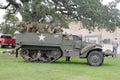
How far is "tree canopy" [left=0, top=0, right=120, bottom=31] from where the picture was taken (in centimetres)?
2578

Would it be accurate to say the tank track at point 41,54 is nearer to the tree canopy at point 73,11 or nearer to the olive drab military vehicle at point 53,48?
the olive drab military vehicle at point 53,48

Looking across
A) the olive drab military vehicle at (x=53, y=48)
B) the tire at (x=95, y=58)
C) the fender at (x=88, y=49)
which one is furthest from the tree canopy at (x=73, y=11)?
the tire at (x=95, y=58)

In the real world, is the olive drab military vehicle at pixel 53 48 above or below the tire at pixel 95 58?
above


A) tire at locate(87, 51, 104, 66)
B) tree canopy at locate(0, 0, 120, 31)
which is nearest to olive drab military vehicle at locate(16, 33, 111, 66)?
tire at locate(87, 51, 104, 66)

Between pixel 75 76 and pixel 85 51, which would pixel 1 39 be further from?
pixel 75 76

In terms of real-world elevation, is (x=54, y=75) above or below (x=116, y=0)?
below

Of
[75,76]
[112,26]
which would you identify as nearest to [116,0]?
[112,26]

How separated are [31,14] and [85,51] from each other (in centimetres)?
986

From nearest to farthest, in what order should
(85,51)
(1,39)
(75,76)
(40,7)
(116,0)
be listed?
(75,76)
(85,51)
(40,7)
(116,0)
(1,39)

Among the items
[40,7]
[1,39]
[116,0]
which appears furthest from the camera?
[1,39]

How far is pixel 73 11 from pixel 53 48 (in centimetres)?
1109

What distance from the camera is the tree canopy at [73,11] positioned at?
2578 cm

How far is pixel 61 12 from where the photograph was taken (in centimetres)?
2922

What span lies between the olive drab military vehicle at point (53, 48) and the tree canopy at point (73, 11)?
25.1ft
